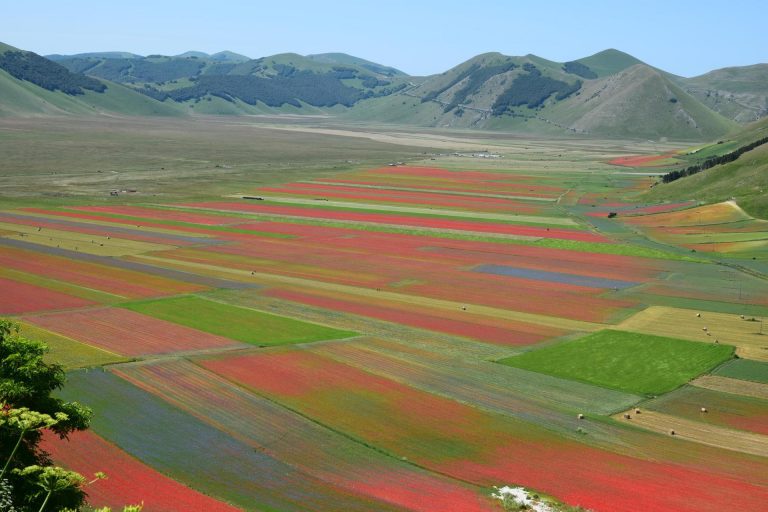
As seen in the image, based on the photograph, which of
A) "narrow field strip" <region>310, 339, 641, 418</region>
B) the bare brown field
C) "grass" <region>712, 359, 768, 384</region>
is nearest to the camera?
"narrow field strip" <region>310, 339, 641, 418</region>

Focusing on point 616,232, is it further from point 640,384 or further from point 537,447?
point 537,447

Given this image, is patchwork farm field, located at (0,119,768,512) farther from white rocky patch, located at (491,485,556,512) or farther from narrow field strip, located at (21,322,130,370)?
white rocky patch, located at (491,485,556,512)

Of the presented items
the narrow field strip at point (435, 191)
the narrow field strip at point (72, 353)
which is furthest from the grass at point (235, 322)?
the narrow field strip at point (435, 191)

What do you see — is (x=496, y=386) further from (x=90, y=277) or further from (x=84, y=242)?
(x=84, y=242)

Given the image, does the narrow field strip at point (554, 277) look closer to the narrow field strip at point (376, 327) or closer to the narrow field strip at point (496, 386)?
the narrow field strip at point (376, 327)

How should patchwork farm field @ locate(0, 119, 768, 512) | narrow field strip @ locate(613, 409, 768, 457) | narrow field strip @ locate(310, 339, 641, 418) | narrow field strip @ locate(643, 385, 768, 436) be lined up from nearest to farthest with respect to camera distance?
1. patchwork farm field @ locate(0, 119, 768, 512)
2. narrow field strip @ locate(613, 409, 768, 457)
3. narrow field strip @ locate(643, 385, 768, 436)
4. narrow field strip @ locate(310, 339, 641, 418)

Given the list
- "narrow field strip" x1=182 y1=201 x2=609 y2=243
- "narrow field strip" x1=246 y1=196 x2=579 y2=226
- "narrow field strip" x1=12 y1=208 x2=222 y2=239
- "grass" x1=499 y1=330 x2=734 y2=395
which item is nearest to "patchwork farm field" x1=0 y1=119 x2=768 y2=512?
"grass" x1=499 y1=330 x2=734 y2=395
